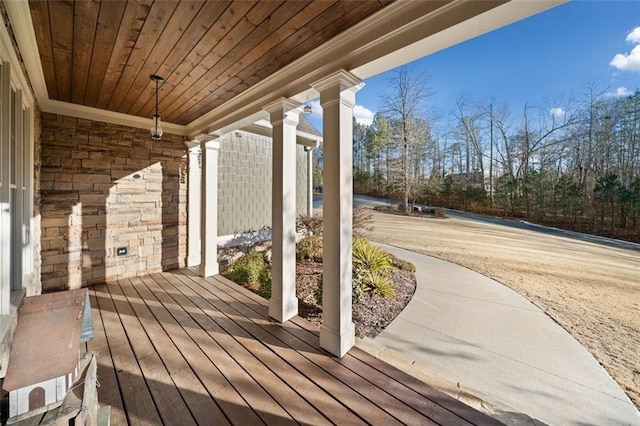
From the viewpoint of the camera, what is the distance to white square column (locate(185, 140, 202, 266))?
480cm

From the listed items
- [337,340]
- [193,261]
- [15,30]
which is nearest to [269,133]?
[193,261]

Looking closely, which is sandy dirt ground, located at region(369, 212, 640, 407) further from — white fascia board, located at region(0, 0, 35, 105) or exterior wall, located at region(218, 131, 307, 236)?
white fascia board, located at region(0, 0, 35, 105)

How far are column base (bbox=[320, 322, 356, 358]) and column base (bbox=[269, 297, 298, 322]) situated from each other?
66 cm

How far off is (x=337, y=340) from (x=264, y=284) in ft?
7.19

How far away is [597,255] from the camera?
6.76m

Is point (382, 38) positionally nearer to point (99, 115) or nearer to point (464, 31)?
point (464, 31)

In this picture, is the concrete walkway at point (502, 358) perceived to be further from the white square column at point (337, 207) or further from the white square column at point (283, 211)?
the white square column at point (283, 211)

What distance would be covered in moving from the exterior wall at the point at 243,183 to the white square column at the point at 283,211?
9.52ft

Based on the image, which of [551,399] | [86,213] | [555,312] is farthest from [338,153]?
[555,312]

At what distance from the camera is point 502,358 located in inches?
110

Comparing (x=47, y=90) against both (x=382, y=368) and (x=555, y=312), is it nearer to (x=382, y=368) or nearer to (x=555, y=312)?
(x=382, y=368)

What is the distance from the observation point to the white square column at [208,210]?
4344 mm

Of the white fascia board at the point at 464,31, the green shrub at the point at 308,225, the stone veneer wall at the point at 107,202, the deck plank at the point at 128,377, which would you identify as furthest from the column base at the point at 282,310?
the green shrub at the point at 308,225

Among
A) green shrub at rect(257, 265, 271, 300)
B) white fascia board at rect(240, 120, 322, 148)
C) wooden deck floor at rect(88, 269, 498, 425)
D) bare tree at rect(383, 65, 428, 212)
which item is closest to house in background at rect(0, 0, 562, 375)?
wooden deck floor at rect(88, 269, 498, 425)
